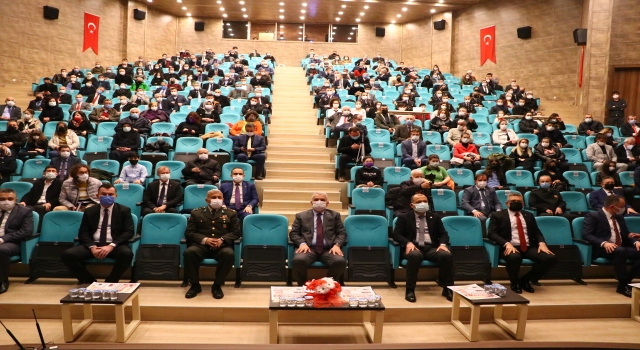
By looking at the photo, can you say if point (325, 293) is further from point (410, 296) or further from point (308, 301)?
point (410, 296)

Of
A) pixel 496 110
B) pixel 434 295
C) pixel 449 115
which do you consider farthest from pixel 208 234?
pixel 496 110

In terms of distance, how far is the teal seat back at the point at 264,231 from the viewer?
4594 mm

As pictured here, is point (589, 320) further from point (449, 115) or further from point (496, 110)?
point (496, 110)

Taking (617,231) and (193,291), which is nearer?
(193,291)

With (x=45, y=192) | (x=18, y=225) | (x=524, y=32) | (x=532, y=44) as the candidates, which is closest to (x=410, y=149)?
(x=45, y=192)

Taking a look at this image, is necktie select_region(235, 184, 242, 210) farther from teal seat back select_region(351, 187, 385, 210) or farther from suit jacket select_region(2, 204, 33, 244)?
suit jacket select_region(2, 204, 33, 244)

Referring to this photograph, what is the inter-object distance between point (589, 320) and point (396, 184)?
8.78ft

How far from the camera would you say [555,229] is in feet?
16.4

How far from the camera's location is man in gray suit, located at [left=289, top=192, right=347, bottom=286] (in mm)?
4266

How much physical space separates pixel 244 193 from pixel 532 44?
41.6 ft

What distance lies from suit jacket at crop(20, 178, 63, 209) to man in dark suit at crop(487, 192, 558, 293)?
15.2 feet

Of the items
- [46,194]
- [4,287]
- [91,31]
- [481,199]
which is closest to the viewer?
[4,287]

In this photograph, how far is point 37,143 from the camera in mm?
6910

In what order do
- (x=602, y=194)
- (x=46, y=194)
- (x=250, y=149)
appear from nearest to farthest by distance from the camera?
(x=46, y=194), (x=602, y=194), (x=250, y=149)
